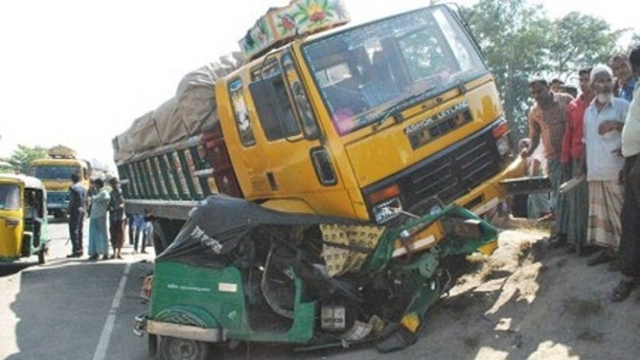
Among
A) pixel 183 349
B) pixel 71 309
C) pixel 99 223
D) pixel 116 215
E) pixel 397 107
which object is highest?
pixel 397 107

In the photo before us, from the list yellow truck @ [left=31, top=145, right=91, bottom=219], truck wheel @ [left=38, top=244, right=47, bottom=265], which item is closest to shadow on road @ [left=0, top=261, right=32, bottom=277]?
truck wheel @ [left=38, top=244, right=47, bottom=265]

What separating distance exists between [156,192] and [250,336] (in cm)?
505

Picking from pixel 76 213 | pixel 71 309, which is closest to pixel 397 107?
pixel 71 309

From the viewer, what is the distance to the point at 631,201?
14.3 ft

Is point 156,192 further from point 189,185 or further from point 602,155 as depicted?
point 602,155

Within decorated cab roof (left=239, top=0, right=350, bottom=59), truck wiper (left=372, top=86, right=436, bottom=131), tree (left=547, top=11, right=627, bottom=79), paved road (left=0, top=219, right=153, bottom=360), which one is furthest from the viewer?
tree (left=547, top=11, right=627, bottom=79)

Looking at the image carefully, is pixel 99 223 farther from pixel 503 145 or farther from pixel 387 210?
pixel 503 145

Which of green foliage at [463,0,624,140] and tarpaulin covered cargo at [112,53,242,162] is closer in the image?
tarpaulin covered cargo at [112,53,242,162]

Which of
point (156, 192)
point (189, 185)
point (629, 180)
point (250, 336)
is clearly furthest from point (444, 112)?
point (156, 192)

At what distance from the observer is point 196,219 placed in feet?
18.4

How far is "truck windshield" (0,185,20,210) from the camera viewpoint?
1052 cm

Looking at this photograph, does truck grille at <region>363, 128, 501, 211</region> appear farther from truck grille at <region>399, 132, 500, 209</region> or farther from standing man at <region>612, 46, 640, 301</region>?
standing man at <region>612, 46, 640, 301</region>

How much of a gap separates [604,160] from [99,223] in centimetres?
1011

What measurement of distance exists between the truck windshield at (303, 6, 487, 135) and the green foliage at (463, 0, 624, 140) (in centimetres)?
2857
